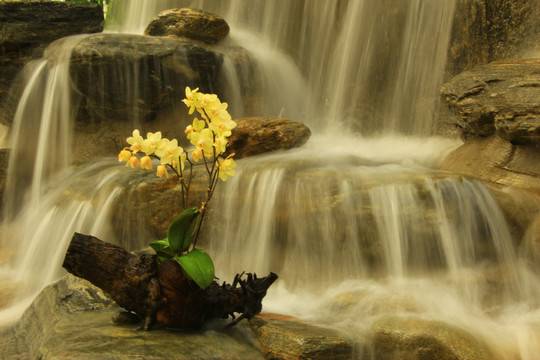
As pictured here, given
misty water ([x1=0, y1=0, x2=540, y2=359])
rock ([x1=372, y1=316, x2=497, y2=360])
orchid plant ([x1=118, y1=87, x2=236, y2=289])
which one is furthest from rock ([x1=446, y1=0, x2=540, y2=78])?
orchid plant ([x1=118, y1=87, x2=236, y2=289])

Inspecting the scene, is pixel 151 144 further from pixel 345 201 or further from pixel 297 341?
pixel 345 201

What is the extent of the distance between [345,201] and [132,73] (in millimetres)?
3779

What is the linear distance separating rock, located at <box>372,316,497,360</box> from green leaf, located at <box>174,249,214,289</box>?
3.61 feet

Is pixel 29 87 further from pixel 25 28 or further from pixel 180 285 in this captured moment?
pixel 180 285

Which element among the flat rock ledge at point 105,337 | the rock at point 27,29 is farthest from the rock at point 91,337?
the rock at point 27,29

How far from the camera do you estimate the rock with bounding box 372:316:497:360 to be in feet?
9.39

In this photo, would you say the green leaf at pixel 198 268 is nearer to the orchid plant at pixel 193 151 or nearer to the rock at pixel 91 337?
the orchid plant at pixel 193 151

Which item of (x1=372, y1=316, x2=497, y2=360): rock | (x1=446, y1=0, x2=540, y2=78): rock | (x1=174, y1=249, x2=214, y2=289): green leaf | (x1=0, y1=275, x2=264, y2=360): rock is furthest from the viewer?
(x1=446, y1=0, x2=540, y2=78): rock

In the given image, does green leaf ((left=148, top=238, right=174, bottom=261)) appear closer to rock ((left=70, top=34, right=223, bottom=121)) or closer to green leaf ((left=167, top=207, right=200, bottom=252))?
green leaf ((left=167, top=207, right=200, bottom=252))

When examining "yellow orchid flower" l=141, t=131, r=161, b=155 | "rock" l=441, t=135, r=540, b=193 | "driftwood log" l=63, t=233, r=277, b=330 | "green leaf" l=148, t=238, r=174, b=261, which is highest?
"rock" l=441, t=135, r=540, b=193

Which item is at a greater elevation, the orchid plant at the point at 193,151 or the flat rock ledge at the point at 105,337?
the orchid plant at the point at 193,151

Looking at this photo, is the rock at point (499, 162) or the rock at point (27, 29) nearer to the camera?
the rock at point (499, 162)

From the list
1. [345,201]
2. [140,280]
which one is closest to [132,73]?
[345,201]

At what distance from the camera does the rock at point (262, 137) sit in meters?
5.78
